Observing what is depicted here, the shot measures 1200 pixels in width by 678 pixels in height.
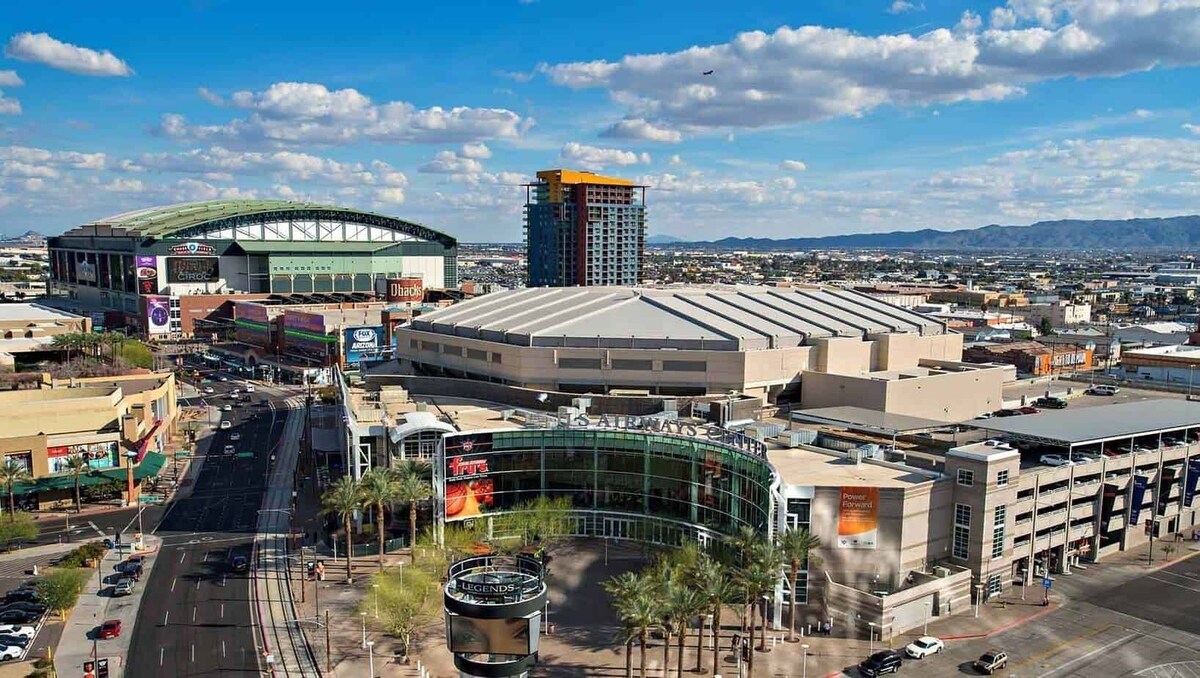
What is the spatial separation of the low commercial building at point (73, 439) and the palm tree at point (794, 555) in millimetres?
68829

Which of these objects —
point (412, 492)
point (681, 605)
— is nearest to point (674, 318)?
point (412, 492)

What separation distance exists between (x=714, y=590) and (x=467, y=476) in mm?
28973

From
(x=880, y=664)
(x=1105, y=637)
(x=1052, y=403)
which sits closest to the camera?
(x=880, y=664)

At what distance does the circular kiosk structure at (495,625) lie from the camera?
44.2 m

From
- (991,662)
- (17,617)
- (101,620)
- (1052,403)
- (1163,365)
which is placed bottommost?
(101,620)

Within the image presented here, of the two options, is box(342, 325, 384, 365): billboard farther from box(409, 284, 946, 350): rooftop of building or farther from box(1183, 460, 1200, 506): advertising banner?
box(1183, 460, 1200, 506): advertising banner

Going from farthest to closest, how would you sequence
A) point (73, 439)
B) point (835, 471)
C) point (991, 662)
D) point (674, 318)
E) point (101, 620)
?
point (674, 318), point (73, 439), point (835, 471), point (101, 620), point (991, 662)

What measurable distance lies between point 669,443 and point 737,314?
4038 centimetres

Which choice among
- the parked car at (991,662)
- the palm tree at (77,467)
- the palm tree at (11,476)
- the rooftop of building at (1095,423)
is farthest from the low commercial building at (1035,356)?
the palm tree at (11,476)

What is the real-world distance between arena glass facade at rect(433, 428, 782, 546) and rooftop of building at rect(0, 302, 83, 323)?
138 metres

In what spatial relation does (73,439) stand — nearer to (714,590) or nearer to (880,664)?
(714,590)

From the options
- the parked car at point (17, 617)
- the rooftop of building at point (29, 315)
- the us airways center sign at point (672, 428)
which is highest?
the rooftop of building at point (29, 315)

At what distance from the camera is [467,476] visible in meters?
74.5

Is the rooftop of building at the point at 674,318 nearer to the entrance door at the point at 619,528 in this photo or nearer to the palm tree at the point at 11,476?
the entrance door at the point at 619,528
